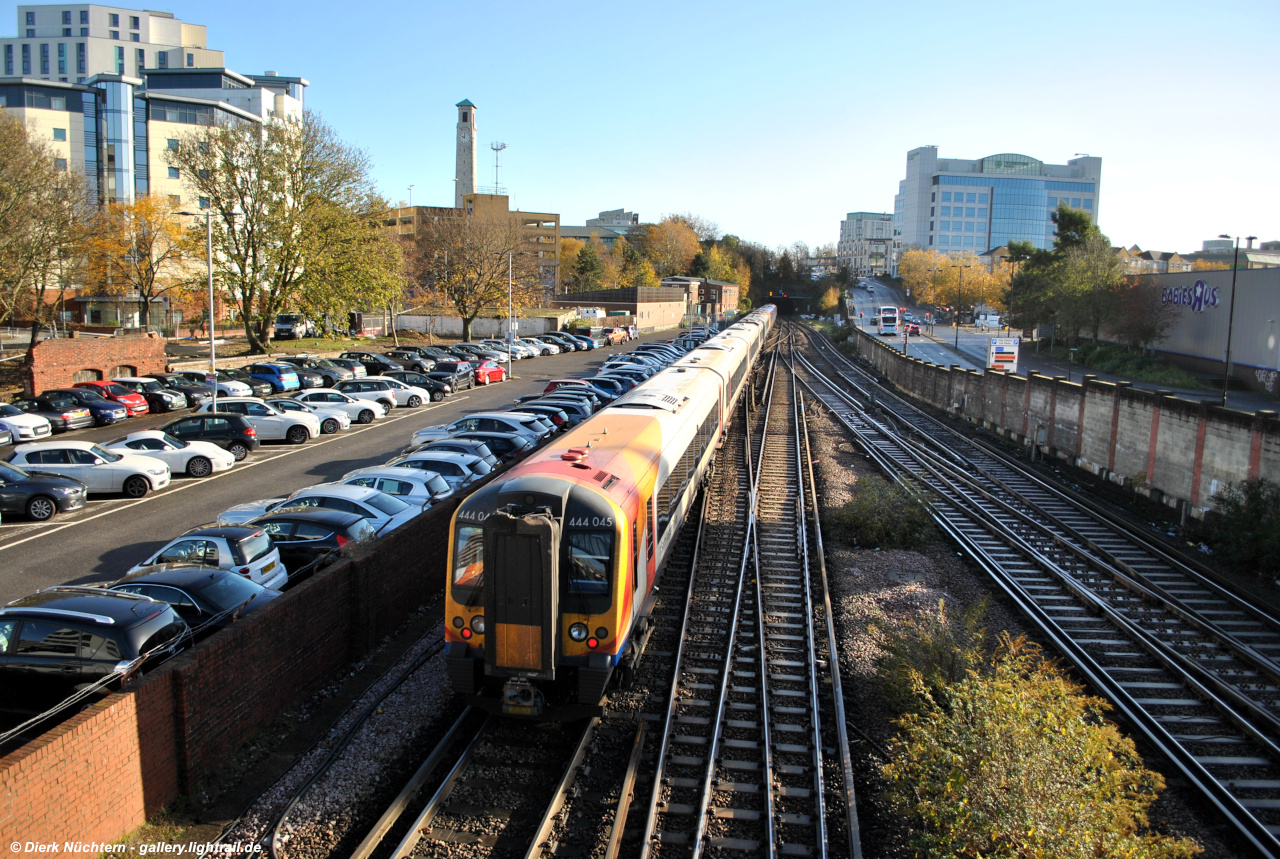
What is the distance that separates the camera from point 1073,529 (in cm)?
1878

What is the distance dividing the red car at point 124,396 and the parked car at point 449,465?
16.3 metres

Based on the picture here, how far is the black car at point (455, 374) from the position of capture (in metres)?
39.4

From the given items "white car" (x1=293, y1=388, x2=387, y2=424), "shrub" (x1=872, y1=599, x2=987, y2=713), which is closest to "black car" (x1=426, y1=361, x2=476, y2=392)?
"white car" (x1=293, y1=388, x2=387, y2=424)

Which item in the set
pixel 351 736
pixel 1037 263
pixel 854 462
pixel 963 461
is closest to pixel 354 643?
pixel 351 736

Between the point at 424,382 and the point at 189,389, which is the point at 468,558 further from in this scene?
the point at 424,382

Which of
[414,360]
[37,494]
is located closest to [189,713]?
[37,494]

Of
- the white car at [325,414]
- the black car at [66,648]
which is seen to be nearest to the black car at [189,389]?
the white car at [325,414]

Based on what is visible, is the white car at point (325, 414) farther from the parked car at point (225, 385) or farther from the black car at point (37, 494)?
the black car at point (37, 494)

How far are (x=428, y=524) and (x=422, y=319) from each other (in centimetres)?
5987

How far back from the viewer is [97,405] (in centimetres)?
2892

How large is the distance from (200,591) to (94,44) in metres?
128

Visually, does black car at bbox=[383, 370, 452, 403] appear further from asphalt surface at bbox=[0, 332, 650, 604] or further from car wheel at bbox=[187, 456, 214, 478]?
car wheel at bbox=[187, 456, 214, 478]

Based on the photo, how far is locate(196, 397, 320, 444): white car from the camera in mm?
26609

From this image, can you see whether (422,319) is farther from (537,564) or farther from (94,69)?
(94,69)
